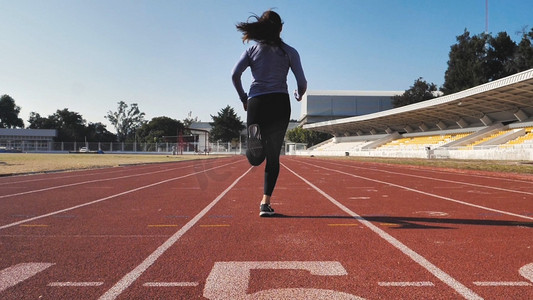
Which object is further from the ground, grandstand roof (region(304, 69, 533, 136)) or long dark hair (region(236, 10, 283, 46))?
grandstand roof (region(304, 69, 533, 136))

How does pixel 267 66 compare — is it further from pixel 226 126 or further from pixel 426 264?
pixel 226 126

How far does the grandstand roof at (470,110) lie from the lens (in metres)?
23.6

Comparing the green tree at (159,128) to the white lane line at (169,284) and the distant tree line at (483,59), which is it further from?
the white lane line at (169,284)

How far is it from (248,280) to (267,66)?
2.36 m

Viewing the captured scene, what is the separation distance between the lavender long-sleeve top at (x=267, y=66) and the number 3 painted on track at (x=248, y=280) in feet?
6.44

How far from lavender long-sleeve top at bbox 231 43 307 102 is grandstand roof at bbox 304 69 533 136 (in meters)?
22.8

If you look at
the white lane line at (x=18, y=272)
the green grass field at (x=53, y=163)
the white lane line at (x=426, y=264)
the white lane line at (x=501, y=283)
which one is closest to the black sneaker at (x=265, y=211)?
the white lane line at (x=426, y=264)

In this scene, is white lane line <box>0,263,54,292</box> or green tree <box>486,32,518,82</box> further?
green tree <box>486,32,518,82</box>

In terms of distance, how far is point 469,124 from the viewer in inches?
1372

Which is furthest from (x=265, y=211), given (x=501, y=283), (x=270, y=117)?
(x=501, y=283)

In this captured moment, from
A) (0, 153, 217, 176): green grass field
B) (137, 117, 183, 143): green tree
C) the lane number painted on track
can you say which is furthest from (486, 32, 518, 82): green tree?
(137, 117, 183, 143): green tree

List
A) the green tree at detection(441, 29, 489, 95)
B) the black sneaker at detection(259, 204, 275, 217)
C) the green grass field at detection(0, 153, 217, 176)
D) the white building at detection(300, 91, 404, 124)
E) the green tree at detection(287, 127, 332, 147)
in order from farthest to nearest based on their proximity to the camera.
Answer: the white building at detection(300, 91, 404, 124) < the green tree at detection(287, 127, 332, 147) < the green tree at detection(441, 29, 489, 95) < the green grass field at detection(0, 153, 217, 176) < the black sneaker at detection(259, 204, 275, 217)

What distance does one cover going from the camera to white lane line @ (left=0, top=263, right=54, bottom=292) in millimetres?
2000

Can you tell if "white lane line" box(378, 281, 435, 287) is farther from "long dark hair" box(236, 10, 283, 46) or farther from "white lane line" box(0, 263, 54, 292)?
"long dark hair" box(236, 10, 283, 46)
